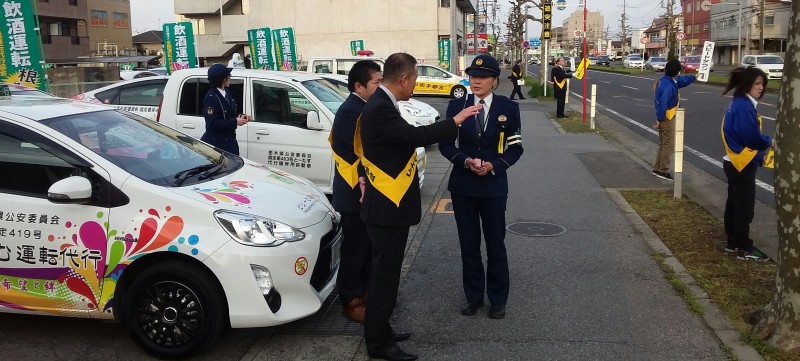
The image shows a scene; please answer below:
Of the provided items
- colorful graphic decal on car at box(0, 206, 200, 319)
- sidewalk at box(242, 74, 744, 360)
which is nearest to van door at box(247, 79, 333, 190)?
sidewalk at box(242, 74, 744, 360)

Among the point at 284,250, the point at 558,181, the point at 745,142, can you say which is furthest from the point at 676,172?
the point at 284,250

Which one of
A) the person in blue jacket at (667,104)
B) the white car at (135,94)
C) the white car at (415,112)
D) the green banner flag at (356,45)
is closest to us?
the white car at (135,94)

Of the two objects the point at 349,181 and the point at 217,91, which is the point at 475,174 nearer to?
the point at 349,181

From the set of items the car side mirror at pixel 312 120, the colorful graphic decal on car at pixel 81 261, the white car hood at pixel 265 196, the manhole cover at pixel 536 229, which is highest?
the car side mirror at pixel 312 120

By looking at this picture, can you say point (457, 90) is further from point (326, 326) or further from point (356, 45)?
point (326, 326)

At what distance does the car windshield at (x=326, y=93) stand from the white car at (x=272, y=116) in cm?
3

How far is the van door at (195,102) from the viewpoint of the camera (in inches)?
315

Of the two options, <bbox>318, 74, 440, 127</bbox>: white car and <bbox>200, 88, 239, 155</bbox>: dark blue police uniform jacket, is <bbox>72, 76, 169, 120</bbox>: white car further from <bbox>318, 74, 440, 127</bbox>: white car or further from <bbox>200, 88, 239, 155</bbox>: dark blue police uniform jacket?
<bbox>318, 74, 440, 127</bbox>: white car

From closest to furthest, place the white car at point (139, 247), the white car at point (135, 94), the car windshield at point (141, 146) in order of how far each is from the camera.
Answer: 1. the white car at point (139, 247)
2. the car windshield at point (141, 146)
3. the white car at point (135, 94)

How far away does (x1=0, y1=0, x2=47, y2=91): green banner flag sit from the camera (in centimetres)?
998

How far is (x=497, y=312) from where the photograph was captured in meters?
4.61

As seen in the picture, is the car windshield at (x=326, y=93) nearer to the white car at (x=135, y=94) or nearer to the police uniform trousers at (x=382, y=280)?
the white car at (x=135, y=94)

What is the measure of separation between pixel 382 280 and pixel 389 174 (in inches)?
25.1

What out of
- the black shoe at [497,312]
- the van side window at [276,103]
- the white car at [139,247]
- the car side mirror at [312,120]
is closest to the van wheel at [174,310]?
the white car at [139,247]
